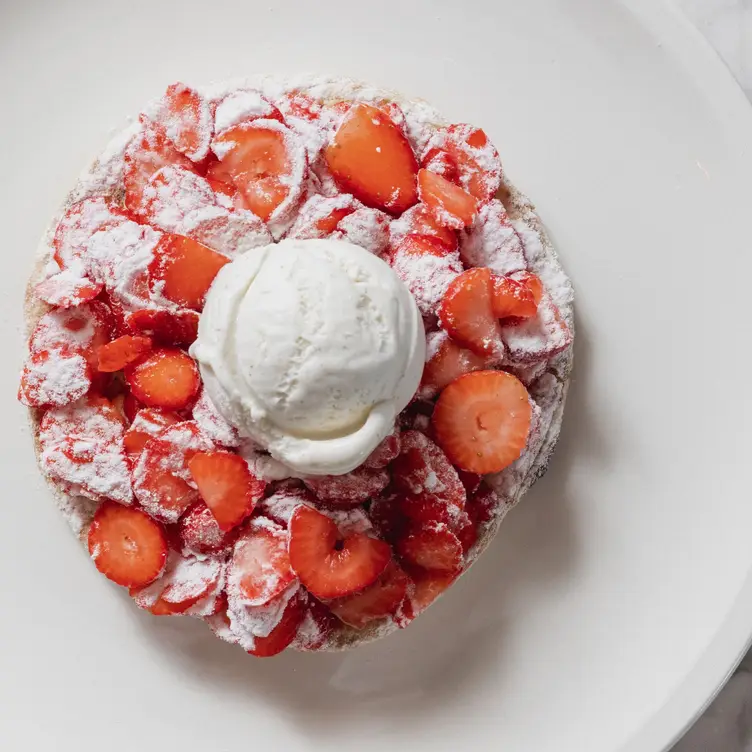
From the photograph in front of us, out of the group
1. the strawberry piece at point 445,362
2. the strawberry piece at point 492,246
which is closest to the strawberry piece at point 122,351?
the strawberry piece at point 445,362

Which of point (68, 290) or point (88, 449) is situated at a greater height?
point (68, 290)

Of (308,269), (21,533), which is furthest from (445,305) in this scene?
(21,533)

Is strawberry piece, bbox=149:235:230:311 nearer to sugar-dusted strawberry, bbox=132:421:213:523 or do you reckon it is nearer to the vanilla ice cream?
the vanilla ice cream

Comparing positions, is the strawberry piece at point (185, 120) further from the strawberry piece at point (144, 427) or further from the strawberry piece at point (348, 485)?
the strawberry piece at point (348, 485)

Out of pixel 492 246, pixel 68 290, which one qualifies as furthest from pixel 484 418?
pixel 68 290

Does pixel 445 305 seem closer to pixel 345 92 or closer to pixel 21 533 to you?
pixel 345 92

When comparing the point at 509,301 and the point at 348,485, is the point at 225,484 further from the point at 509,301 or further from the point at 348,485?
the point at 509,301

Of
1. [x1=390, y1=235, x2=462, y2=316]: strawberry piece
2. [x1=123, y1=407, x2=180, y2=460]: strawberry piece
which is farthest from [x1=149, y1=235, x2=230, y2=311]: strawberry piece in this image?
[x1=390, y1=235, x2=462, y2=316]: strawberry piece
